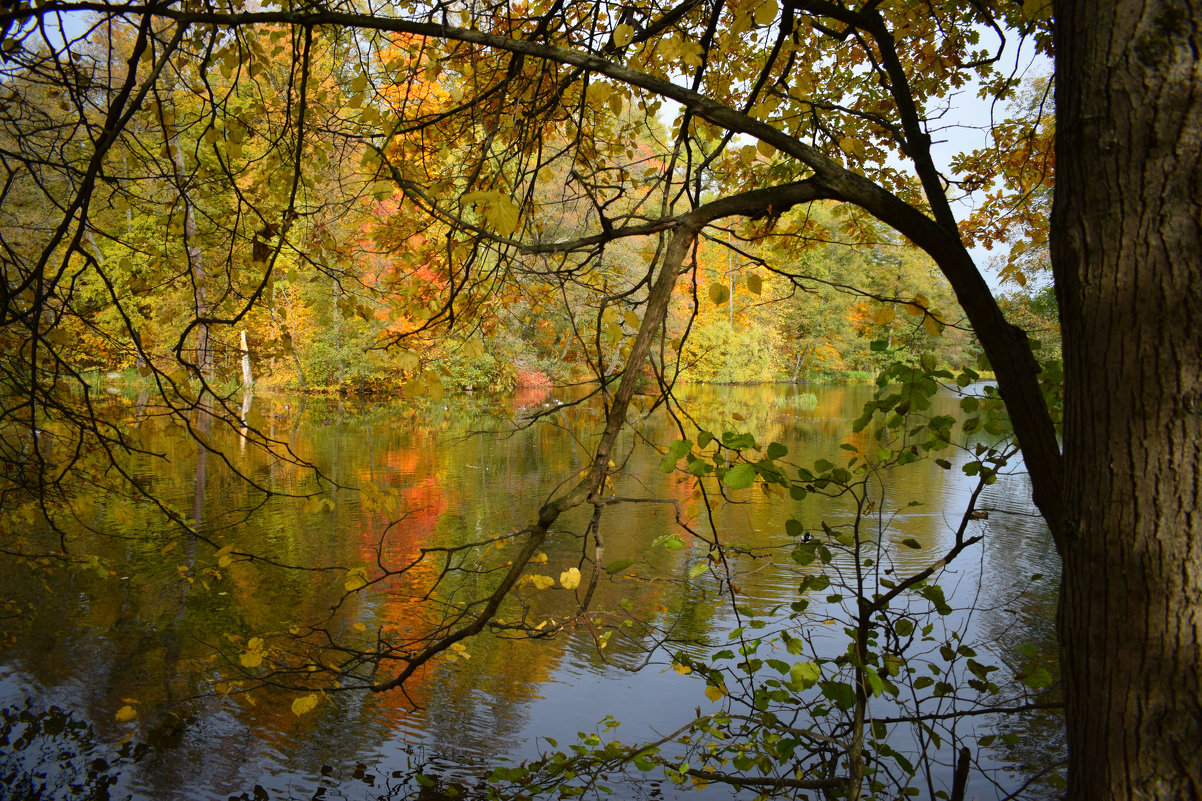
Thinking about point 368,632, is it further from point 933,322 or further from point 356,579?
point 933,322

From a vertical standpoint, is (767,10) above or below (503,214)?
above

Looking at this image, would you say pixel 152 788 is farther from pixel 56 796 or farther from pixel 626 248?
pixel 626 248

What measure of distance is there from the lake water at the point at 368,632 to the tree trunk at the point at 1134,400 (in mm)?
1094

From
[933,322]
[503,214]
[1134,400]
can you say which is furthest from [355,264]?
[1134,400]

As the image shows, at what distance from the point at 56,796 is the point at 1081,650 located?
4488 millimetres

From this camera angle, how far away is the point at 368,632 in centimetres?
579

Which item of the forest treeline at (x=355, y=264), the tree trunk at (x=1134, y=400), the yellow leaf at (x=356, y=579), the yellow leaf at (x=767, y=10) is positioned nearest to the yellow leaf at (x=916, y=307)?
the forest treeline at (x=355, y=264)

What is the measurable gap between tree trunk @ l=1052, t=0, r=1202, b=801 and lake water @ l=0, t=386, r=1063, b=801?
3.59ft

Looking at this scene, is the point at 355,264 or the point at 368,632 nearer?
the point at 368,632

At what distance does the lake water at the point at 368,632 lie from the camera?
4086 millimetres

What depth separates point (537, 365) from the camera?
24734mm

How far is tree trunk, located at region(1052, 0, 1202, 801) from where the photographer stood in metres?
1.38

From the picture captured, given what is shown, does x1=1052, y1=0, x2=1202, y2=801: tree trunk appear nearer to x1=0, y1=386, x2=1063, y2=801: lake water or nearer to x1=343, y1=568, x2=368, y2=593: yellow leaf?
x1=0, y1=386, x2=1063, y2=801: lake water

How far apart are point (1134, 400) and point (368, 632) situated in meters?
5.40
